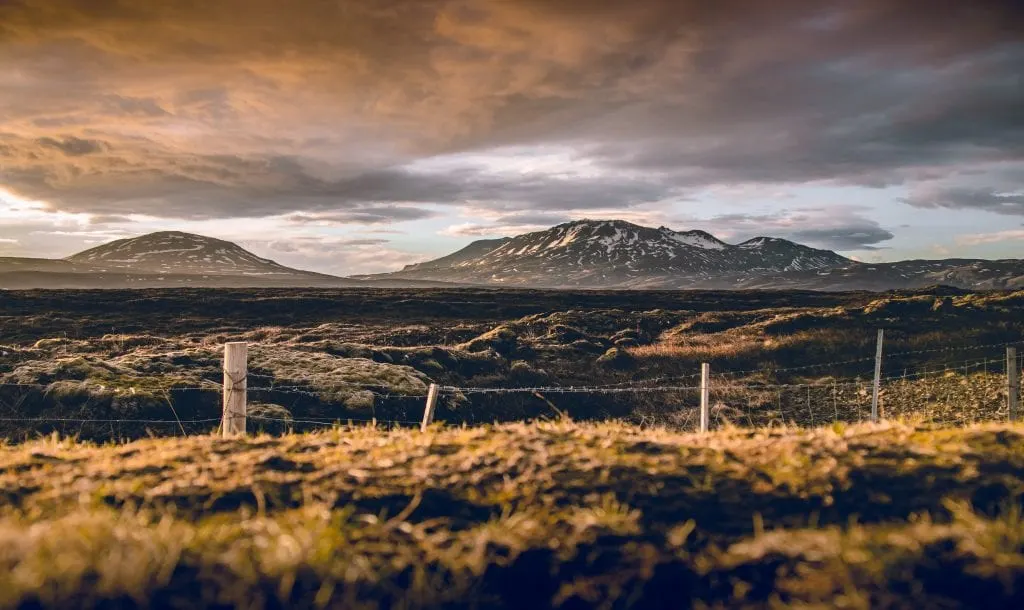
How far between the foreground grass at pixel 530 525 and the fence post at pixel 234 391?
378 cm

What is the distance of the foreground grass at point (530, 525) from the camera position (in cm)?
384

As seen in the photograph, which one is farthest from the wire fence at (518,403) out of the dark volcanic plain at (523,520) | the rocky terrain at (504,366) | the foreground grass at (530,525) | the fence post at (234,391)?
the foreground grass at (530,525)

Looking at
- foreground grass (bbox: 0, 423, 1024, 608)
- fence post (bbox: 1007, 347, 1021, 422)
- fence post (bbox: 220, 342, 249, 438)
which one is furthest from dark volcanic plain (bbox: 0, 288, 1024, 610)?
fence post (bbox: 1007, 347, 1021, 422)

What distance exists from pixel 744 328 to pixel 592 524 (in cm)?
3896

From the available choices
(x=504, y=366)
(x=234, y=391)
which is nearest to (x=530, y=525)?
(x=234, y=391)

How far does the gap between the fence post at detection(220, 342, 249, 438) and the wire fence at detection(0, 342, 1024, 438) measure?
4542 mm

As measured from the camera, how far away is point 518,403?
24141mm

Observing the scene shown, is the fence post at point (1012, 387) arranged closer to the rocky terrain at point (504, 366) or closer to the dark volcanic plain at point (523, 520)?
the rocky terrain at point (504, 366)

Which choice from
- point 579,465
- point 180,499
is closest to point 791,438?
point 579,465

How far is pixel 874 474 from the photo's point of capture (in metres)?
5.31

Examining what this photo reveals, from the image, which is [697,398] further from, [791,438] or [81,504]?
[81,504]

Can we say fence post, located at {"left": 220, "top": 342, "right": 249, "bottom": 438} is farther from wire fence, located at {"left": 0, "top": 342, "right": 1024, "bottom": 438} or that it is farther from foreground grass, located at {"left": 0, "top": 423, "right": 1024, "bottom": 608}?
wire fence, located at {"left": 0, "top": 342, "right": 1024, "bottom": 438}

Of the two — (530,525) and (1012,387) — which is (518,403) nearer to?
(1012,387)

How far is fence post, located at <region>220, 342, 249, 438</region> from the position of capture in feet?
33.8
